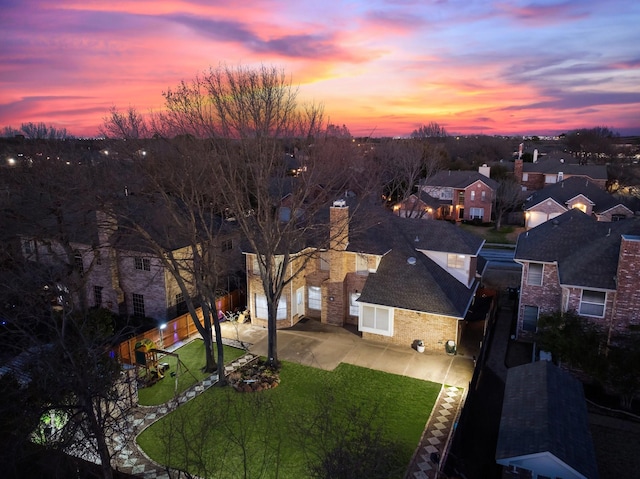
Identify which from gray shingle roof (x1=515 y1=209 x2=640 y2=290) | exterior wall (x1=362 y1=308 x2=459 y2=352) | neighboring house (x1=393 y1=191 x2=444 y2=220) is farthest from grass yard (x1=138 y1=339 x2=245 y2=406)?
neighboring house (x1=393 y1=191 x2=444 y2=220)

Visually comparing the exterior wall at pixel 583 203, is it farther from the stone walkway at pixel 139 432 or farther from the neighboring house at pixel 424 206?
the stone walkway at pixel 139 432

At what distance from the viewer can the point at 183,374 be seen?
68.0ft

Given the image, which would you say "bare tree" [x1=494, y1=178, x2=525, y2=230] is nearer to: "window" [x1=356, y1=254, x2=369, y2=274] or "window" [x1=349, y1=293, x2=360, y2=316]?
"window" [x1=356, y1=254, x2=369, y2=274]

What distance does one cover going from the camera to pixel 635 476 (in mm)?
14062

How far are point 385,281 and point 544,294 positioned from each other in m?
8.14

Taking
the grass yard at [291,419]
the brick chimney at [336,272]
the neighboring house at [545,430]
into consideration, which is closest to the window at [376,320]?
the brick chimney at [336,272]

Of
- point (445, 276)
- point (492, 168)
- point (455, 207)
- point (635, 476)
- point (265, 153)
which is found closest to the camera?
point (635, 476)

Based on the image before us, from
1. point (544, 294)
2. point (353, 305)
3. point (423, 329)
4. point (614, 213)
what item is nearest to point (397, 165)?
point (614, 213)

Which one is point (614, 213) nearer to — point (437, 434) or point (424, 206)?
point (424, 206)

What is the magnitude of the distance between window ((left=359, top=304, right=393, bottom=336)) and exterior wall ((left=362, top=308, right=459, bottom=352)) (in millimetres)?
259

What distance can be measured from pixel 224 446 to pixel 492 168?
69.0 metres

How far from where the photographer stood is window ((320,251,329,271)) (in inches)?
1009

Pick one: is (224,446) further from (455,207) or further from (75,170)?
(455,207)

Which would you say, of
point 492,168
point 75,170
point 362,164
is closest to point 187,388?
point 75,170
